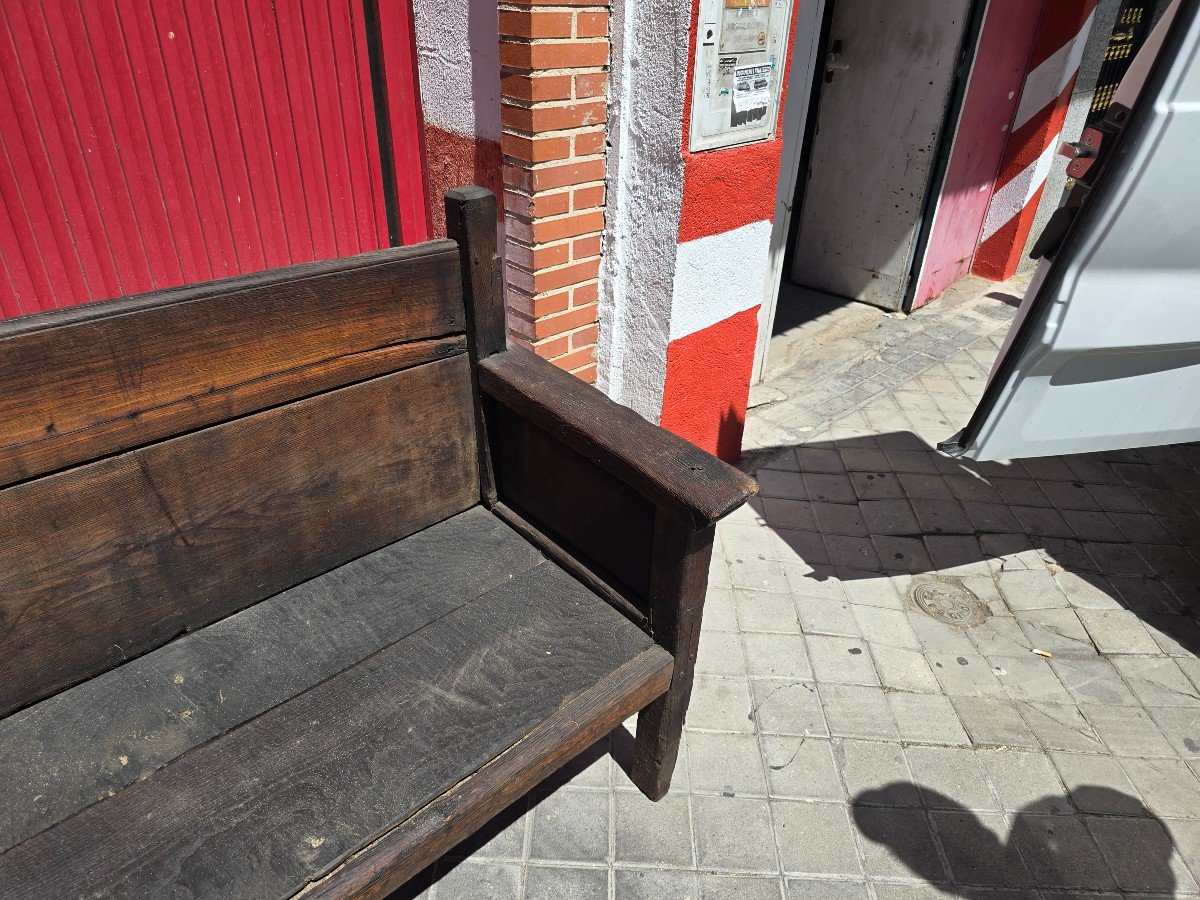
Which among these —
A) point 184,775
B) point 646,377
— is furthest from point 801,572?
point 184,775

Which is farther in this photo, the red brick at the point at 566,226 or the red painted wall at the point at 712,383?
the red painted wall at the point at 712,383

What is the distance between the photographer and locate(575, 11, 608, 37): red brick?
7.32 feet

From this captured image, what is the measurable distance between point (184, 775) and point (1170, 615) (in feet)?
9.99

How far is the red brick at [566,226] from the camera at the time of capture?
2.37 meters

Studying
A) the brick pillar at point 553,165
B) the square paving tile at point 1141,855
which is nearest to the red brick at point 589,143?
the brick pillar at point 553,165

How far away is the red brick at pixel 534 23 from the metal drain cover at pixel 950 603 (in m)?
2.17

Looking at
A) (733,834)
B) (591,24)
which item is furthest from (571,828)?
(591,24)

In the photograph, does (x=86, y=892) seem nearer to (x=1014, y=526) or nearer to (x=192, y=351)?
(x=192, y=351)

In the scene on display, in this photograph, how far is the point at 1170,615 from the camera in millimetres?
2764

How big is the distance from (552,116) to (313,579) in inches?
56.3

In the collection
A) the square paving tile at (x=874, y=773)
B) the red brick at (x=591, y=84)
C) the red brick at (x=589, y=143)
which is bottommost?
the square paving tile at (x=874, y=773)

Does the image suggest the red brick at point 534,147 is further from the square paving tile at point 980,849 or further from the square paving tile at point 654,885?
the square paving tile at point 980,849

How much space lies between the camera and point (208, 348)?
1.59 meters

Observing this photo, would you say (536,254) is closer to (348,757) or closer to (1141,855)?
(348,757)
